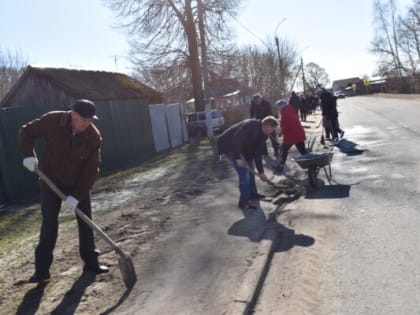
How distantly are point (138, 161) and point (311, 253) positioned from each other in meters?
13.3

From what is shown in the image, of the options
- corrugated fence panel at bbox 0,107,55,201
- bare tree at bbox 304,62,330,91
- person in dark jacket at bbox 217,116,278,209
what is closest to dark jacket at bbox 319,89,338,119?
person in dark jacket at bbox 217,116,278,209

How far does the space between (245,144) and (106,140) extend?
29.1 ft

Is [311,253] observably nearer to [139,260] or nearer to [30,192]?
[139,260]

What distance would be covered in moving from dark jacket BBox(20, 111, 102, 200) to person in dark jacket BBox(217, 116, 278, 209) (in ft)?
10.2

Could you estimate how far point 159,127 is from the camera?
21922mm

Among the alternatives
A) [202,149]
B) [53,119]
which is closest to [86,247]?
[53,119]

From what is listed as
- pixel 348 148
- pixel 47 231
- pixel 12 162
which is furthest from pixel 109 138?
pixel 47 231

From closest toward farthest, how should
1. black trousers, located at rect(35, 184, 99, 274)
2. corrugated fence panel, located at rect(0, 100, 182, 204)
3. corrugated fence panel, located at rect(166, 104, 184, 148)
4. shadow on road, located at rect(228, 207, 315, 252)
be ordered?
black trousers, located at rect(35, 184, 99, 274), shadow on road, located at rect(228, 207, 315, 252), corrugated fence panel, located at rect(0, 100, 182, 204), corrugated fence panel, located at rect(166, 104, 184, 148)

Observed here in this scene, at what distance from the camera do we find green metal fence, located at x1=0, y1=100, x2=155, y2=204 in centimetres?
1144

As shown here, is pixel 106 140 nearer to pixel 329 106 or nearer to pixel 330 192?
pixel 329 106

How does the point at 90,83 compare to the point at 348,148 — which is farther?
the point at 90,83

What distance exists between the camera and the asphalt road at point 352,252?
4.22 meters

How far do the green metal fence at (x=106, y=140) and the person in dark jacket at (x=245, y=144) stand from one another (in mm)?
5656

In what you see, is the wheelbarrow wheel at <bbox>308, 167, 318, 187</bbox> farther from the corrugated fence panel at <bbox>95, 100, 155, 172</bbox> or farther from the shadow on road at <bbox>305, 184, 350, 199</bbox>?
the corrugated fence panel at <bbox>95, 100, 155, 172</bbox>
